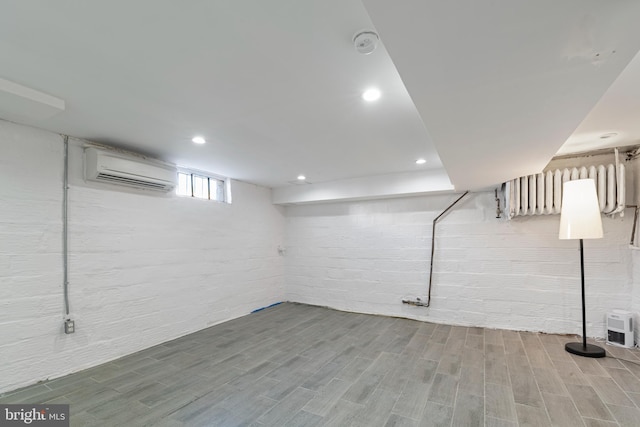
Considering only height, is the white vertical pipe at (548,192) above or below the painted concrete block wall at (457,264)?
above

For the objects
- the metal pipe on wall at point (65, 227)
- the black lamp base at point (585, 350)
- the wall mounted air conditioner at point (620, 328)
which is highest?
the metal pipe on wall at point (65, 227)

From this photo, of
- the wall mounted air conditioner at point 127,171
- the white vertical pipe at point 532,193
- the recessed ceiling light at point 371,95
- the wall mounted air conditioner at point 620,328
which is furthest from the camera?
the white vertical pipe at point 532,193

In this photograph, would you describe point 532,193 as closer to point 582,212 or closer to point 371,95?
point 582,212

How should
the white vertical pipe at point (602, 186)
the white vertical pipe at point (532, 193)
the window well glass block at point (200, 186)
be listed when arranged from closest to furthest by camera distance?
the white vertical pipe at point (602, 186), the white vertical pipe at point (532, 193), the window well glass block at point (200, 186)

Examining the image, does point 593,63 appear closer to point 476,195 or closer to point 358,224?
point 476,195

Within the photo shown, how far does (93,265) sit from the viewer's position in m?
2.80

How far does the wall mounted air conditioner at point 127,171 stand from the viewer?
8.99ft

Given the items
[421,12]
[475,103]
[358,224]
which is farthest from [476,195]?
[421,12]

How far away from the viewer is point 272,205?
541 cm

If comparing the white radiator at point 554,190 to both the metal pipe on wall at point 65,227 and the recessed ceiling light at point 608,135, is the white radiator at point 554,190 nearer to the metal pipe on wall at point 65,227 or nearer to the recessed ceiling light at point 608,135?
the recessed ceiling light at point 608,135

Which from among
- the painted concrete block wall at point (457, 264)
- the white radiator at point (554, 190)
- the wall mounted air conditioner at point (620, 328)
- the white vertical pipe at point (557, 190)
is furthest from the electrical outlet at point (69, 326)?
the wall mounted air conditioner at point (620, 328)

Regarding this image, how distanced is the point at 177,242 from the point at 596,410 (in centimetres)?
432

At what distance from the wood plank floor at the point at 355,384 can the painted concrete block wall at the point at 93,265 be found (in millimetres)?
245

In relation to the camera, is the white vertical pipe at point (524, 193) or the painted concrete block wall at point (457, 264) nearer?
the painted concrete block wall at point (457, 264)
